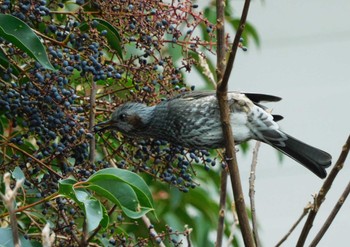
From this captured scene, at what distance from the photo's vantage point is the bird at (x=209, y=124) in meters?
2.24

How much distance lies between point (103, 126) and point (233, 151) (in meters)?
0.37

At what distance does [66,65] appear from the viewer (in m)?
1.81

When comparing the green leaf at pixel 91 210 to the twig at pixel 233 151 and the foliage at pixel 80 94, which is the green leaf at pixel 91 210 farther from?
the twig at pixel 233 151

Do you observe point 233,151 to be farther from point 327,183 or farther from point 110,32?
point 110,32

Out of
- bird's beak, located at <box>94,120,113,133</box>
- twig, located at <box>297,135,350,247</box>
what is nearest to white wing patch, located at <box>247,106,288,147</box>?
bird's beak, located at <box>94,120,113,133</box>

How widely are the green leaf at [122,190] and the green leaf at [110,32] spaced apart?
16.8 inches

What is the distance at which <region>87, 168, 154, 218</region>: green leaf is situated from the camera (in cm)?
157

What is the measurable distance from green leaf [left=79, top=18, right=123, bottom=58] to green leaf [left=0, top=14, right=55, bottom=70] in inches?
7.2

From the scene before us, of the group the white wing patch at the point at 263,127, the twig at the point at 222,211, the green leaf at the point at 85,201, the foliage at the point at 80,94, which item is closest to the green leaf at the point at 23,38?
the foliage at the point at 80,94

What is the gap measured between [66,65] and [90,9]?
29 cm

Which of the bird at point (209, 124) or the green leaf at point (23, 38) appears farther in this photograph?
the bird at point (209, 124)

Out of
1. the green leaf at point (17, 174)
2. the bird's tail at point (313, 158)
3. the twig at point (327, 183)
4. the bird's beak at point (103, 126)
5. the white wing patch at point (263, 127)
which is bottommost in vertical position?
the bird's tail at point (313, 158)

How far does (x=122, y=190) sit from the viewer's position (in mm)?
1603

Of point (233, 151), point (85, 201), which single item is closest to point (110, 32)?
point (233, 151)
